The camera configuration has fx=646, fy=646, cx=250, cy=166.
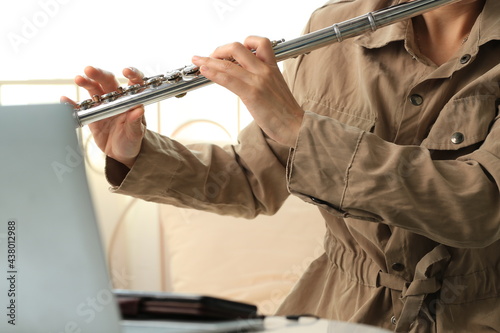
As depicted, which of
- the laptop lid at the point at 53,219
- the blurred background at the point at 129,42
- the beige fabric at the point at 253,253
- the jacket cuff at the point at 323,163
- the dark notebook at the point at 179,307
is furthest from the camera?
the blurred background at the point at 129,42

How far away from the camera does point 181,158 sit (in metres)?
1.00

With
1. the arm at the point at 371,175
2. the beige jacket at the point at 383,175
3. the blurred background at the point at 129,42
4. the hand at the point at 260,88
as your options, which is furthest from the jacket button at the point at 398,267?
the blurred background at the point at 129,42

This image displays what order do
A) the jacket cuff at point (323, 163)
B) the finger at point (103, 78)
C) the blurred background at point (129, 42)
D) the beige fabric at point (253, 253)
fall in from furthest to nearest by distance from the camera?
the blurred background at point (129, 42) < the beige fabric at point (253, 253) < the finger at point (103, 78) < the jacket cuff at point (323, 163)

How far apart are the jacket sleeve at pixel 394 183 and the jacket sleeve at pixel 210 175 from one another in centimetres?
26

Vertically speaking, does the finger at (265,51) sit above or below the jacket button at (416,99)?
above

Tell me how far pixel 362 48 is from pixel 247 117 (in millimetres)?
869

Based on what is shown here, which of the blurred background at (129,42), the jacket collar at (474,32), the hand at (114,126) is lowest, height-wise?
the hand at (114,126)

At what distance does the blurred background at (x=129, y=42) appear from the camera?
1755mm

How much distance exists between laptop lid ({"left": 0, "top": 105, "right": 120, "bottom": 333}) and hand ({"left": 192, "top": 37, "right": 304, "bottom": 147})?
302 millimetres

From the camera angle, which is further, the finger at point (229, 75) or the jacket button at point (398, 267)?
the jacket button at point (398, 267)

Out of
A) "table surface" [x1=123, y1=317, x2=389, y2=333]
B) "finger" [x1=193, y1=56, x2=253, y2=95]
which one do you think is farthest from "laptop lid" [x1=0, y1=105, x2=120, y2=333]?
"finger" [x1=193, y1=56, x2=253, y2=95]

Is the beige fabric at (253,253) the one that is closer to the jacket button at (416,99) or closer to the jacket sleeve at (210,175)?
the jacket sleeve at (210,175)

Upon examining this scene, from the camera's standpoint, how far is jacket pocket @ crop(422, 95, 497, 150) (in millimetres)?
882

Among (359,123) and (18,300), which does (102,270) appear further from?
(359,123)
